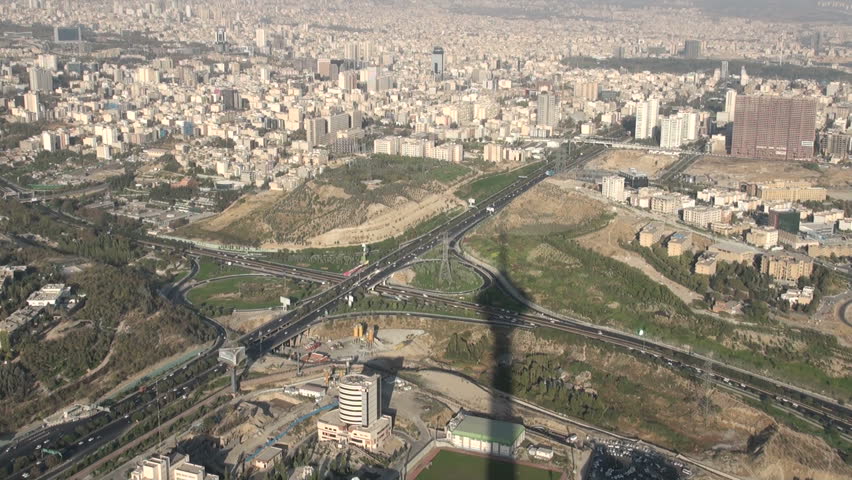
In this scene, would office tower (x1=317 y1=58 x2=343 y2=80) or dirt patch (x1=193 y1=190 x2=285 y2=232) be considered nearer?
dirt patch (x1=193 y1=190 x2=285 y2=232)

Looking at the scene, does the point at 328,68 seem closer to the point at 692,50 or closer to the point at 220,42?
the point at 220,42

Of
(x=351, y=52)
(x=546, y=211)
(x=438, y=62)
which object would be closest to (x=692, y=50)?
(x=438, y=62)

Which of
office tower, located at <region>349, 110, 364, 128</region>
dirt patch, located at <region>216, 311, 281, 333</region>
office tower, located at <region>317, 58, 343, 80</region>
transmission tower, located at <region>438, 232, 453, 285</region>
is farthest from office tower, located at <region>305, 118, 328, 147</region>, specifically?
office tower, located at <region>317, 58, 343, 80</region>

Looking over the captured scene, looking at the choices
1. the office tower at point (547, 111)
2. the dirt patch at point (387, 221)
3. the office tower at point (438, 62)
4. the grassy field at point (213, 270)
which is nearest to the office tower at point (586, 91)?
the office tower at point (547, 111)

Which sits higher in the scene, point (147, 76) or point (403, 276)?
point (147, 76)

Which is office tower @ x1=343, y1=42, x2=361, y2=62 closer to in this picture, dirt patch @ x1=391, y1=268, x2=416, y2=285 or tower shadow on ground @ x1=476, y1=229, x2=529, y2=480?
tower shadow on ground @ x1=476, y1=229, x2=529, y2=480
